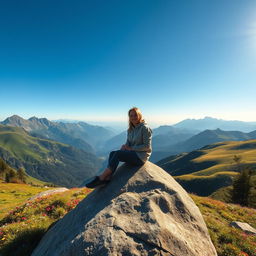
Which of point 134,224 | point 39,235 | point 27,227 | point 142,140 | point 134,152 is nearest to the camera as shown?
point 134,224

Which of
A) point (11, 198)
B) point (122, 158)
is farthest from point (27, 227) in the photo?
point (11, 198)

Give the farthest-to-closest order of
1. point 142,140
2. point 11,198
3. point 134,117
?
point 11,198
point 134,117
point 142,140

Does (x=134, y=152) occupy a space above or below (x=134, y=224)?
above

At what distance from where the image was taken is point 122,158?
7.96m

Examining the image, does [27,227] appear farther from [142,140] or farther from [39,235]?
[142,140]

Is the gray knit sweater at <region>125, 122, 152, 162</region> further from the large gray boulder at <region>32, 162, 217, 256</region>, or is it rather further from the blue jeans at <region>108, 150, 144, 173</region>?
the large gray boulder at <region>32, 162, 217, 256</region>

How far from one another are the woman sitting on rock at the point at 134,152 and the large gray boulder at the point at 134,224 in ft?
1.56

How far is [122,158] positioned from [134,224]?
10.4ft

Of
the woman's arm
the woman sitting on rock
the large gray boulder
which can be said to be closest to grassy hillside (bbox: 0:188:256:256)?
the large gray boulder

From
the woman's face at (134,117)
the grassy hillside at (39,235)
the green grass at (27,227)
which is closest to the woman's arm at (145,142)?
the woman's face at (134,117)

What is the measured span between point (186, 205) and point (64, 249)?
17.5 feet

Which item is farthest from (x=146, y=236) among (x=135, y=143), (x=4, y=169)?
(x=4, y=169)

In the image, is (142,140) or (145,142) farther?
(142,140)

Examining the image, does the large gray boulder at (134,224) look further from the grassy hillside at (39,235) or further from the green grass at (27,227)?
the grassy hillside at (39,235)
